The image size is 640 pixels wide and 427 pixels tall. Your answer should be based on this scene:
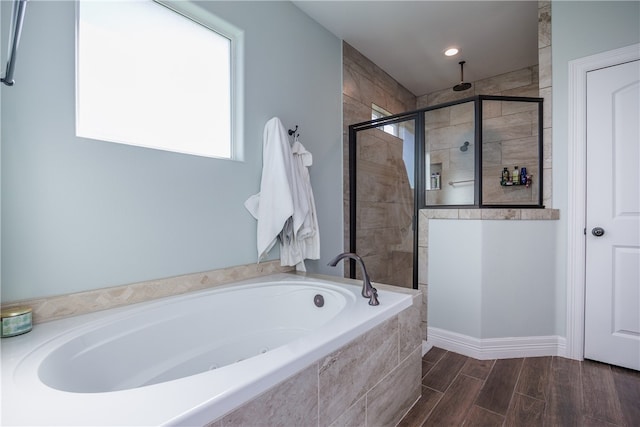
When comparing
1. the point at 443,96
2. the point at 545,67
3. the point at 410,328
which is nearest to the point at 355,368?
the point at 410,328

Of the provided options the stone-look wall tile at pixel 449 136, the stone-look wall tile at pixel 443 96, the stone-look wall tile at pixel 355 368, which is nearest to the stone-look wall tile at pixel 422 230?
the stone-look wall tile at pixel 449 136

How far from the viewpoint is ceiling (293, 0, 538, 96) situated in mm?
2408

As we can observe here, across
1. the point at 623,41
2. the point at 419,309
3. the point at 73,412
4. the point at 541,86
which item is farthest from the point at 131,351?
the point at 623,41

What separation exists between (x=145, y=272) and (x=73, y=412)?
95cm

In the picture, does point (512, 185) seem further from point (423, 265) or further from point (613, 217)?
point (423, 265)

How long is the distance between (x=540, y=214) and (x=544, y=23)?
1432 mm

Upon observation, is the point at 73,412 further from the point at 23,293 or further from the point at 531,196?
the point at 531,196

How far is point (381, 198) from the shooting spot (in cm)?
285

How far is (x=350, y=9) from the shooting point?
2.43 m

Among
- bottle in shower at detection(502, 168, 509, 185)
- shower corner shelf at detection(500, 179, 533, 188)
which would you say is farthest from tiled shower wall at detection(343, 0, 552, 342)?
bottle in shower at detection(502, 168, 509, 185)

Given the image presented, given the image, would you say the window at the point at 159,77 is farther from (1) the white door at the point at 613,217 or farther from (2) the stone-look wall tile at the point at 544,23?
(1) the white door at the point at 613,217

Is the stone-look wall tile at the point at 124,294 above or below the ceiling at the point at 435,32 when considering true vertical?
below

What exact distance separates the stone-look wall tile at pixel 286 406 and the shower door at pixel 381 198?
6.24ft

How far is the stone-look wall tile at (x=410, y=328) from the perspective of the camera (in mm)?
1391
